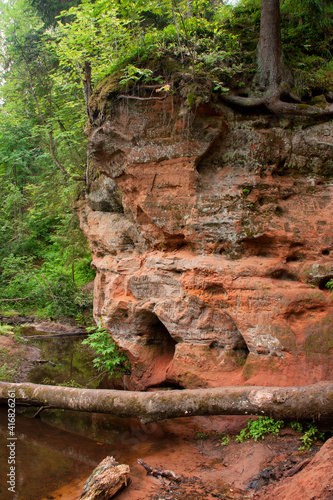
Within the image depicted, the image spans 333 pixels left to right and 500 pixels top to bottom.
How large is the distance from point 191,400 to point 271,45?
7549mm

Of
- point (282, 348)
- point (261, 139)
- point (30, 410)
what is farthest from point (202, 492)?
point (261, 139)

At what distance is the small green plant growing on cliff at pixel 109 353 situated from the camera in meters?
9.27

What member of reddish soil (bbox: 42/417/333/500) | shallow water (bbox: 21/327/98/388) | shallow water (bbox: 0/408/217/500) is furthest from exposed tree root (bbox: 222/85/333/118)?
shallow water (bbox: 21/327/98/388)

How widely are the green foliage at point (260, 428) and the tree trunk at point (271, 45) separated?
676 centimetres

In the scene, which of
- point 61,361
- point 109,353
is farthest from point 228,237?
point 61,361

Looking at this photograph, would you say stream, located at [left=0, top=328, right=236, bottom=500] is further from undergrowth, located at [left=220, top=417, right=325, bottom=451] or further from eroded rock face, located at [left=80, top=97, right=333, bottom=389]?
eroded rock face, located at [left=80, top=97, right=333, bottom=389]

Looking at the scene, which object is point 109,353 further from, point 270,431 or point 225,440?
point 270,431

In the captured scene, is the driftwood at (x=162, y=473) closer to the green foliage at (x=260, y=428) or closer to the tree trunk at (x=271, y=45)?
the green foliage at (x=260, y=428)

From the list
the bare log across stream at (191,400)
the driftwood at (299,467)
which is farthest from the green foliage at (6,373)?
the driftwood at (299,467)

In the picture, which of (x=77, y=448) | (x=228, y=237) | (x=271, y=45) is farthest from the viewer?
(x=271, y=45)

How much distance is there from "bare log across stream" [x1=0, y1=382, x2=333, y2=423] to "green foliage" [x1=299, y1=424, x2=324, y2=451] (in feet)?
1.17

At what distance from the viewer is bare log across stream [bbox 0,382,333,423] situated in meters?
5.77

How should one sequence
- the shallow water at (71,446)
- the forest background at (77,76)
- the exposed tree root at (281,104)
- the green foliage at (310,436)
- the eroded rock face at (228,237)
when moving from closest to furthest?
the green foliage at (310,436) → the shallow water at (71,446) → the eroded rock face at (228,237) → the exposed tree root at (281,104) → the forest background at (77,76)

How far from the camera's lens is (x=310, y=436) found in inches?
231
